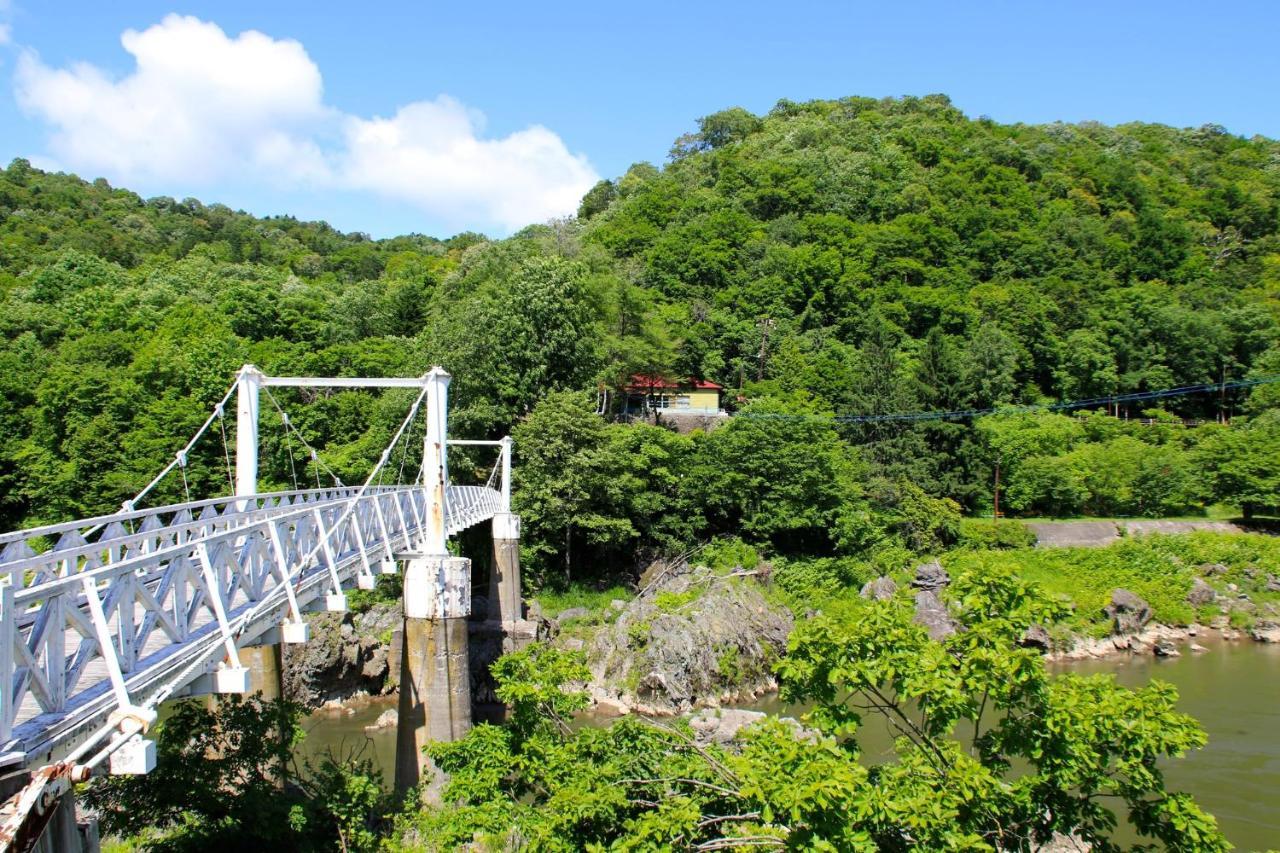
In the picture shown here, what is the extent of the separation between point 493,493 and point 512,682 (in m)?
14.5

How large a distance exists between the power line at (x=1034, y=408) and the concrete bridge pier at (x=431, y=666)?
18.4 meters

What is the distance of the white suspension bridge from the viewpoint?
4430 millimetres

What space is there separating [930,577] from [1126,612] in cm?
557

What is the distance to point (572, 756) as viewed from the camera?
8.66 m

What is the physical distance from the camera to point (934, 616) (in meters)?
25.0

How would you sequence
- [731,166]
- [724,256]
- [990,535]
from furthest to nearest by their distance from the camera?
[731,166]
[724,256]
[990,535]

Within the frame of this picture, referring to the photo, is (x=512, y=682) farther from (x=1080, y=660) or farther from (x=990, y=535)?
(x=990, y=535)

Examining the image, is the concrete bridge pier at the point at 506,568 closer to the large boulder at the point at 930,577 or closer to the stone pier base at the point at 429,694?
the stone pier base at the point at 429,694

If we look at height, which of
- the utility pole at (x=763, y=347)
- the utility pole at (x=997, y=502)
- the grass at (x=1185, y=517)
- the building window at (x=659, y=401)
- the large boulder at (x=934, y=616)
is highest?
the utility pole at (x=763, y=347)

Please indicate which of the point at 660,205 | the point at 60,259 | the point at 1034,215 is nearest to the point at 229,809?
the point at 60,259

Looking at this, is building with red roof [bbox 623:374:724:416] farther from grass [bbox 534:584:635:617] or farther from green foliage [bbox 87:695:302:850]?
green foliage [bbox 87:695:302:850]

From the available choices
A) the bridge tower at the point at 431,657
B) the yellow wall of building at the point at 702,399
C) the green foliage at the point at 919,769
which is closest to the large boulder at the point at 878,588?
the yellow wall of building at the point at 702,399

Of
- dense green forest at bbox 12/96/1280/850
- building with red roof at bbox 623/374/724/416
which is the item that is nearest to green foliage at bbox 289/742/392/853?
dense green forest at bbox 12/96/1280/850

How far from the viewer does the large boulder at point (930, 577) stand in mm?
27781
